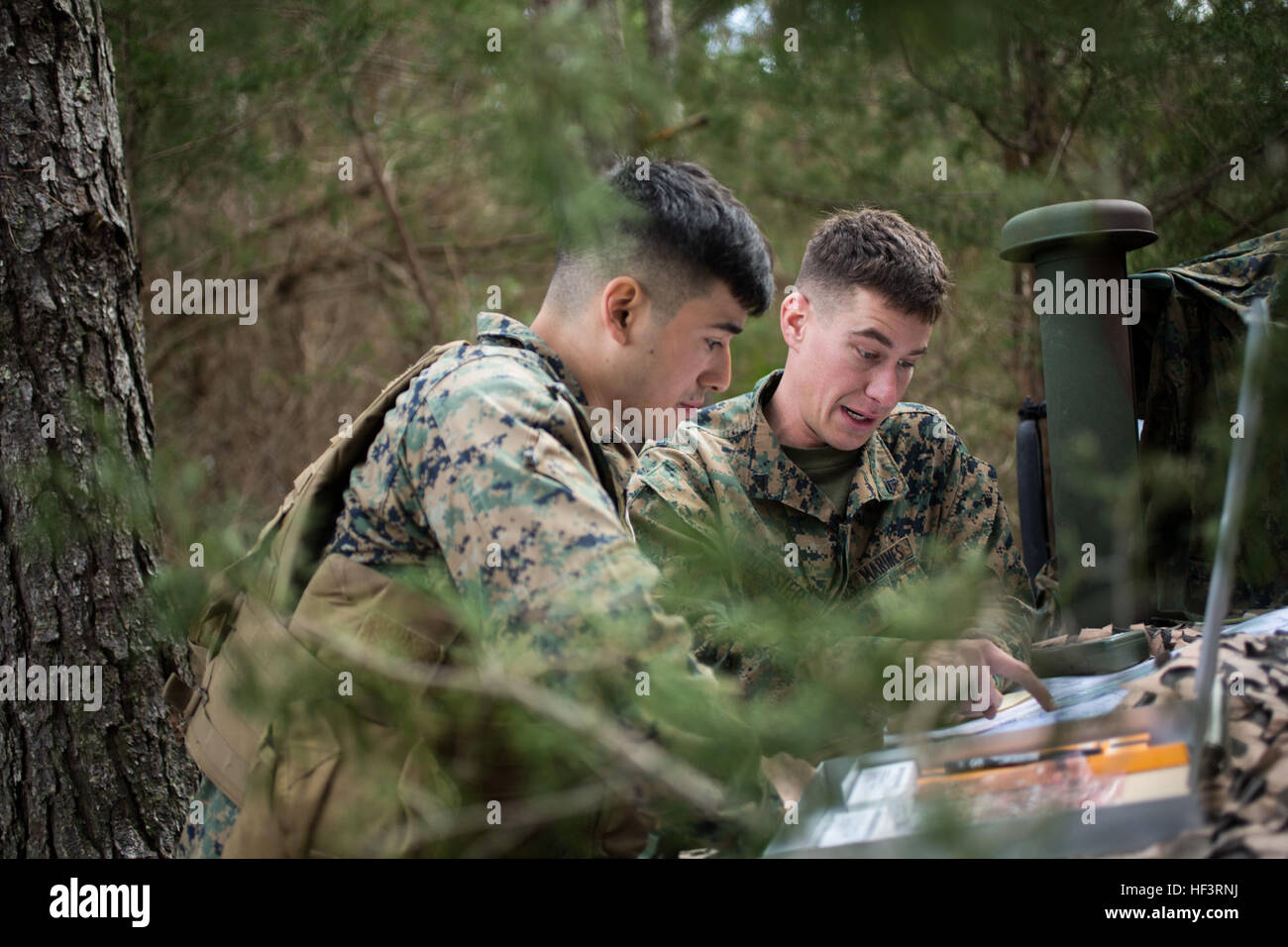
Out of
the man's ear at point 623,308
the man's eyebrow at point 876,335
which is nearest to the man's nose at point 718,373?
the man's ear at point 623,308

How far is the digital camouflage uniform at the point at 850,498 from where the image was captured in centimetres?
234

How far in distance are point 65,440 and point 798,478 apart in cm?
163

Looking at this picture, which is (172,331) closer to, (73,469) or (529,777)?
(73,469)

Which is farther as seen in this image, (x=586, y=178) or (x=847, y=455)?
(x=847, y=455)

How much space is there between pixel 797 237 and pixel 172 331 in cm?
391

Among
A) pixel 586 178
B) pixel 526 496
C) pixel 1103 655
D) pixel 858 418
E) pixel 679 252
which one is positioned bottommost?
pixel 1103 655

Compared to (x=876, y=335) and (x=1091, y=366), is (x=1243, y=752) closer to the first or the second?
(x=1091, y=366)

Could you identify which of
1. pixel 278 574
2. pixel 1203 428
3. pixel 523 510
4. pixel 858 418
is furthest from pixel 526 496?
pixel 1203 428

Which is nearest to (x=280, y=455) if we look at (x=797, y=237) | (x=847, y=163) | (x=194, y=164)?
(x=194, y=164)

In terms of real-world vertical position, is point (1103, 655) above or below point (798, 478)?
below

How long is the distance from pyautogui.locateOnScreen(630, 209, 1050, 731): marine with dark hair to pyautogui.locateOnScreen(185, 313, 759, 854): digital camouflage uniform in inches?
32.0

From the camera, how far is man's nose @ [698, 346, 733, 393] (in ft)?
5.54

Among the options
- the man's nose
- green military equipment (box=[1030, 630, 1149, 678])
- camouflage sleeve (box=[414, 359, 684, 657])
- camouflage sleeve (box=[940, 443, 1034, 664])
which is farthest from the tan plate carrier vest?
camouflage sleeve (box=[940, 443, 1034, 664])

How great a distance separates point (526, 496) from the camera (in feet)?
3.90
